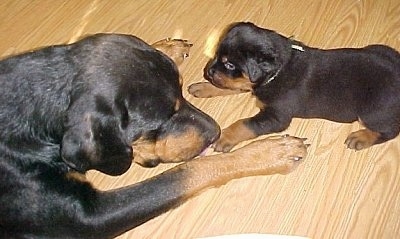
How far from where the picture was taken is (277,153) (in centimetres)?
237

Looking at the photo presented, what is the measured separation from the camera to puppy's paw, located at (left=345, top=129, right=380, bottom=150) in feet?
8.02

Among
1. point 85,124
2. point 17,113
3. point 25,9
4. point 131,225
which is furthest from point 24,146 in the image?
point 25,9

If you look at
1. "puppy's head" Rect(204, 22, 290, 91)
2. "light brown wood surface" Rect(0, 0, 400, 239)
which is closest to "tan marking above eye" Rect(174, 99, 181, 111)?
"puppy's head" Rect(204, 22, 290, 91)

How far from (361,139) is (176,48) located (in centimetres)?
86

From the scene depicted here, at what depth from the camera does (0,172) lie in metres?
1.92

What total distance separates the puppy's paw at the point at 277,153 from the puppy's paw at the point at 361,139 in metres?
0.18

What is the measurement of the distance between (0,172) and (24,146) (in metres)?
0.10

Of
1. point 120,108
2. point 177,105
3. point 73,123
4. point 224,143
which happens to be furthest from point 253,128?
point 73,123

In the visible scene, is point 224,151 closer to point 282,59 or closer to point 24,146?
point 282,59

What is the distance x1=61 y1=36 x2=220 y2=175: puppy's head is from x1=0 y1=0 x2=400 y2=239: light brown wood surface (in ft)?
1.53

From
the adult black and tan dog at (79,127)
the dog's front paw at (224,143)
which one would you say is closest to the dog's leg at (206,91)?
the dog's front paw at (224,143)

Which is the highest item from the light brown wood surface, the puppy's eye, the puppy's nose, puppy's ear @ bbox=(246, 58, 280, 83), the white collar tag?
the white collar tag

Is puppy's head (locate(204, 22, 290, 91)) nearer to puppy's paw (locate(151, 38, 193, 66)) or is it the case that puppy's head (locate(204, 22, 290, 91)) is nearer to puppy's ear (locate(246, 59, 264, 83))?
puppy's ear (locate(246, 59, 264, 83))

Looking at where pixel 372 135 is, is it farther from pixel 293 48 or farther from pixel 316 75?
pixel 293 48
